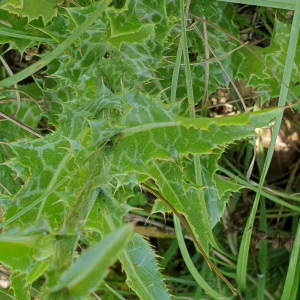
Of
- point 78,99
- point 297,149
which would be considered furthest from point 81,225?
point 297,149

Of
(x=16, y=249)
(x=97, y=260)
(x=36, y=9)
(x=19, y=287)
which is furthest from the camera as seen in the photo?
(x=36, y=9)

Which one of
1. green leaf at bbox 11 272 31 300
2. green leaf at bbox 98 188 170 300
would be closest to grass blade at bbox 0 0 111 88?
green leaf at bbox 98 188 170 300

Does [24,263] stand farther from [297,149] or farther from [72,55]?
[297,149]

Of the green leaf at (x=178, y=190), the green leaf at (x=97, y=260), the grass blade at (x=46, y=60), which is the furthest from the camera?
the green leaf at (x=178, y=190)

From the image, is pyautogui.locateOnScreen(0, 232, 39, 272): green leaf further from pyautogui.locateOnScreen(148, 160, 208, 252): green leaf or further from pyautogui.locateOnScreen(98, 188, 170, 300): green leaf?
pyautogui.locateOnScreen(148, 160, 208, 252): green leaf

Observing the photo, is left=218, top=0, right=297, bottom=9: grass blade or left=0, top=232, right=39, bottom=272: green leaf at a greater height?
left=218, top=0, right=297, bottom=9: grass blade

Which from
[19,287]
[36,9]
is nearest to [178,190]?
[19,287]

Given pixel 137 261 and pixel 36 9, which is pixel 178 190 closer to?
pixel 137 261

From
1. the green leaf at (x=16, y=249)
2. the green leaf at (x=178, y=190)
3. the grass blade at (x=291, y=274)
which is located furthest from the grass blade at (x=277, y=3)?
the green leaf at (x=16, y=249)

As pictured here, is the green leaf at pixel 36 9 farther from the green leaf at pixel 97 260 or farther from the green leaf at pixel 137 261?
the green leaf at pixel 97 260
